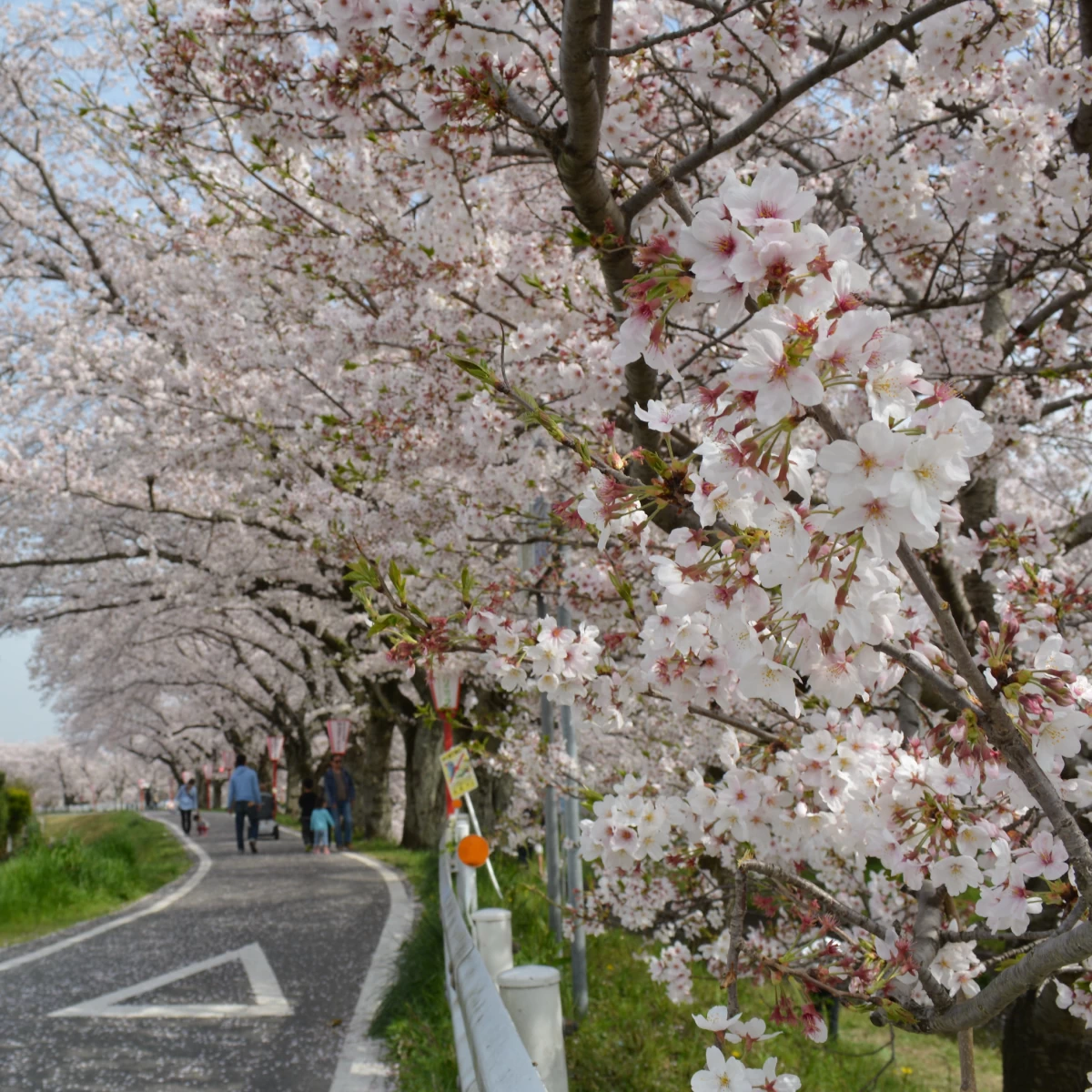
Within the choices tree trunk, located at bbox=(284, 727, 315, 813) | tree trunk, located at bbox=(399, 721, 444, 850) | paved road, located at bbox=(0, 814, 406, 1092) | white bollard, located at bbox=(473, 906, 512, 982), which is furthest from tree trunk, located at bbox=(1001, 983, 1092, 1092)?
tree trunk, located at bbox=(284, 727, 315, 813)

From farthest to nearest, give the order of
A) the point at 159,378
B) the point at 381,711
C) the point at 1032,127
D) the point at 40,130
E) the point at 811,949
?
the point at 381,711 → the point at 40,130 → the point at 159,378 → the point at 1032,127 → the point at 811,949

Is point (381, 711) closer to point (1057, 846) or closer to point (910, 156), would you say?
point (910, 156)

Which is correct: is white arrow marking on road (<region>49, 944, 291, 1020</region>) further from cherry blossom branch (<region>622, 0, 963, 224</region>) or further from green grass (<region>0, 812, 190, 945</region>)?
cherry blossom branch (<region>622, 0, 963, 224</region>)

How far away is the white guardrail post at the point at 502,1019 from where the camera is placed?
181cm

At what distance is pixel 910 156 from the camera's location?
487 cm

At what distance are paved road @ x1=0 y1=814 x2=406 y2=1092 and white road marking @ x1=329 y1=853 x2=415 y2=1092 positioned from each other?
19mm

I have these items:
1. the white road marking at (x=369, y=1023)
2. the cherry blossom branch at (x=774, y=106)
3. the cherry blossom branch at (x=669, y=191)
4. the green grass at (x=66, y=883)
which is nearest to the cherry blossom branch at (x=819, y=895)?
the cherry blossom branch at (x=669, y=191)

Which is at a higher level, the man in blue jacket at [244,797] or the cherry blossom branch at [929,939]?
the cherry blossom branch at [929,939]

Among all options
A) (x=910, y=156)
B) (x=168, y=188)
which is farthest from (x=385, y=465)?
(x=168, y=188)

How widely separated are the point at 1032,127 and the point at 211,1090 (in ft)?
20.0

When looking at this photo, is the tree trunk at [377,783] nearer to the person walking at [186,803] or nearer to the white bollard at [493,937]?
the person walking at [186,803]

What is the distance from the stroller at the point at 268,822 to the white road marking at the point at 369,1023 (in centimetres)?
1422

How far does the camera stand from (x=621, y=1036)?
538 cm

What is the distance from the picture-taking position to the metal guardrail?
1.71m
